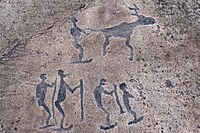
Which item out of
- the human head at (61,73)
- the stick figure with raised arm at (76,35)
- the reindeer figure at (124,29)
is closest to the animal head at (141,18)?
the reindeer figure at (124,29)

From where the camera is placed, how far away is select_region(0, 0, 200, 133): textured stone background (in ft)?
13.1

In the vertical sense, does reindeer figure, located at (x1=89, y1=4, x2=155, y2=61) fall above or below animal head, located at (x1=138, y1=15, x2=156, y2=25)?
below

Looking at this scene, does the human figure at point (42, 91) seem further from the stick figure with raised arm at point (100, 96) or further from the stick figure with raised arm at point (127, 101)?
the stick figure with raised arm at point (127, 101)

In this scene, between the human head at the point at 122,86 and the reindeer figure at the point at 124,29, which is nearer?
the human head at the point at 122,86

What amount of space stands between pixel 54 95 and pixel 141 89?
2.40 feet

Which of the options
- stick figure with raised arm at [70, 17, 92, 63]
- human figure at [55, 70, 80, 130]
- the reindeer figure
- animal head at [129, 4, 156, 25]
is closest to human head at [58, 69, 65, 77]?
human figure at [55, 70, 80, 130]

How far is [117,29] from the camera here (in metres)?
4.48

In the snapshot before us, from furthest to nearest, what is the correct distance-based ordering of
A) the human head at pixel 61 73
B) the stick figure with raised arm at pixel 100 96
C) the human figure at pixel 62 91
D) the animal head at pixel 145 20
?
the animal head at pixel 145 20, the human head at pixel 61 73, the human figure at pixel 62 91, the stick figure with raised arm at pixel 100 96

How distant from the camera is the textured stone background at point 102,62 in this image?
3990mm

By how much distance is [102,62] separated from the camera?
428 centimetres

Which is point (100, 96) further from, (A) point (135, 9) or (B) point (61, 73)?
(A) point (135, 9)

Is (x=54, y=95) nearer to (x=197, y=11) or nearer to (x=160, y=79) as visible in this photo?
(x=160, y=79)

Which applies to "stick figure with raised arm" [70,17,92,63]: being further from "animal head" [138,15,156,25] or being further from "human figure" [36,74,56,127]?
"animal head" [138,15,156,25]

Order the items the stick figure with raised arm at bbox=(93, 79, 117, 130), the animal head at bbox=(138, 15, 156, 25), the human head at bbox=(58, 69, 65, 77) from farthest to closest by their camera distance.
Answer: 1. the animal head at bbox=(138, 15, 156, 25)
2. the human head at bbox=(58, 69, 65, 77)
3. the stick figure with raised arm at bbox=(93, 79, 117, 130)
